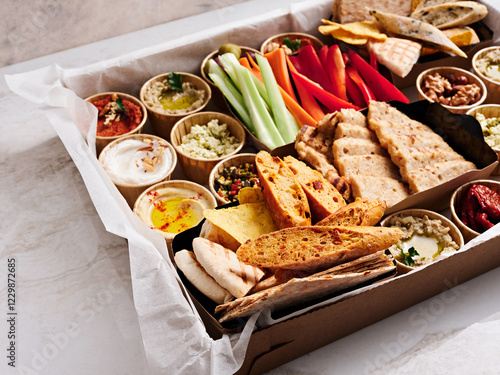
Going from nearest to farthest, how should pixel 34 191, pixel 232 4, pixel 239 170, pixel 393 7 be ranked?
1. pixel 239 170
2. pixel 34 191
3. pixel 393 7
4. pixel 232 4

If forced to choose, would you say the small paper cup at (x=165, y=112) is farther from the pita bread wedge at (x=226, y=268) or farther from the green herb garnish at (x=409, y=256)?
the green herb garnish at (x=409, y=256)

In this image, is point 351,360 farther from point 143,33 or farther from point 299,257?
point 143,33

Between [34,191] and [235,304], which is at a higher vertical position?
[235,304]

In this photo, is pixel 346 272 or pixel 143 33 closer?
pixel 346 272

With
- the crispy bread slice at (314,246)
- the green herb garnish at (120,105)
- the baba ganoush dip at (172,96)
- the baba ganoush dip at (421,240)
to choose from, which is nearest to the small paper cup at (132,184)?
the green herb garnish at (120,105)

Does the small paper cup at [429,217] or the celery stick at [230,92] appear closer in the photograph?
the small paper cup at [429,217]

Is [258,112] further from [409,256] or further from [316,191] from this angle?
[409,256]

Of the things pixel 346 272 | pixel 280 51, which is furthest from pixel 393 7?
pixel 346 272
